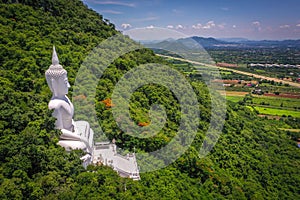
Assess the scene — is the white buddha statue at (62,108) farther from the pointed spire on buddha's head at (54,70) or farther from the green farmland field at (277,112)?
the green farmland field at (277,112)

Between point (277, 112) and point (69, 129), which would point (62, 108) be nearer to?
point (69, 129)

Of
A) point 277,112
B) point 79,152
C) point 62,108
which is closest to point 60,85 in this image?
point 62,108

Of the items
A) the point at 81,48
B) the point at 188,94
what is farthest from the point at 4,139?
the point at 188,94

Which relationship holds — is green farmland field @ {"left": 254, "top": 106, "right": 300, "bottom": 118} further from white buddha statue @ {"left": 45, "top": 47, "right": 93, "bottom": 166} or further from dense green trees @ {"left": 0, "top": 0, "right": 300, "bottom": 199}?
white buddha statue @ {"left": 45, "top": 47, "right": 93, "bottom": 166}

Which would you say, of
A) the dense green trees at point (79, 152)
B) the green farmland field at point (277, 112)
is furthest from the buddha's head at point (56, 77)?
the green farmland field at point (277, 112)

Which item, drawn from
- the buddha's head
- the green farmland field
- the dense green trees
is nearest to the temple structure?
the buddha's head

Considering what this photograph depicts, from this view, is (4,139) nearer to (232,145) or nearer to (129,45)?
(232,145)

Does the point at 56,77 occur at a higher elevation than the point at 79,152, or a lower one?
higher
